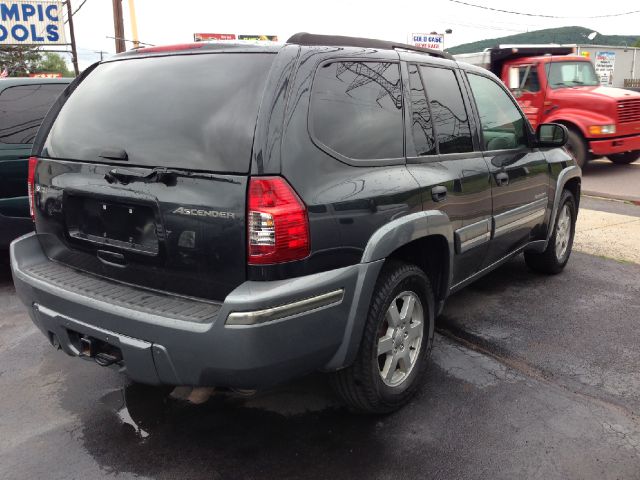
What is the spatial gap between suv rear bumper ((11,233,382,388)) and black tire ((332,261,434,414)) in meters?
0.14

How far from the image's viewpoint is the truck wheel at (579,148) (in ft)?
36.2

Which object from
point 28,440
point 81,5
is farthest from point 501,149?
point 81,5

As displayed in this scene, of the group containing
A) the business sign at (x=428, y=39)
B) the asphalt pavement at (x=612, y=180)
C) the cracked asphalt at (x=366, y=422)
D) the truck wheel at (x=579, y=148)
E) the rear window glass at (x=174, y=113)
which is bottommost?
the asphalt pavement at (x=612, y=180)

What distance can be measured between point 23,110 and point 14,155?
0.57 metres

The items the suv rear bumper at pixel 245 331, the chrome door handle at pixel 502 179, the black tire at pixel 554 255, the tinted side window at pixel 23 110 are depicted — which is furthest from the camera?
the black tire at pixel 554 255

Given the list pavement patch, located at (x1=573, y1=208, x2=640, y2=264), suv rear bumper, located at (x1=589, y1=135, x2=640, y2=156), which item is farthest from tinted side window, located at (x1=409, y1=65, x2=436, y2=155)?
suv rear bumper, located at (x1=589, y1=135, x2=640, y2=156)

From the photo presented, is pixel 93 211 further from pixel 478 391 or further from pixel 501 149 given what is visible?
pixel 501 149

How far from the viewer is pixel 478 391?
3.16m

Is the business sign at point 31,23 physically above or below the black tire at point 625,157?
above

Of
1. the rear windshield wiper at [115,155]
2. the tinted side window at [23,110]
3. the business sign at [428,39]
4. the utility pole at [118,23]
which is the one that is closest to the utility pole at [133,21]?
the utility pole at [118,23]

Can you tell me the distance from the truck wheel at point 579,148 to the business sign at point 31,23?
64.5 ft

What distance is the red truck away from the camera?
35.6ft

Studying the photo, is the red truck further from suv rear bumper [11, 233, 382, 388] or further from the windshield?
suv rear bumper [11, 233, 382, 388]

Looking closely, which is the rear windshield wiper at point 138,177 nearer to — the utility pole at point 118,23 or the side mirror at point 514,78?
the side mirror at point 514,78
